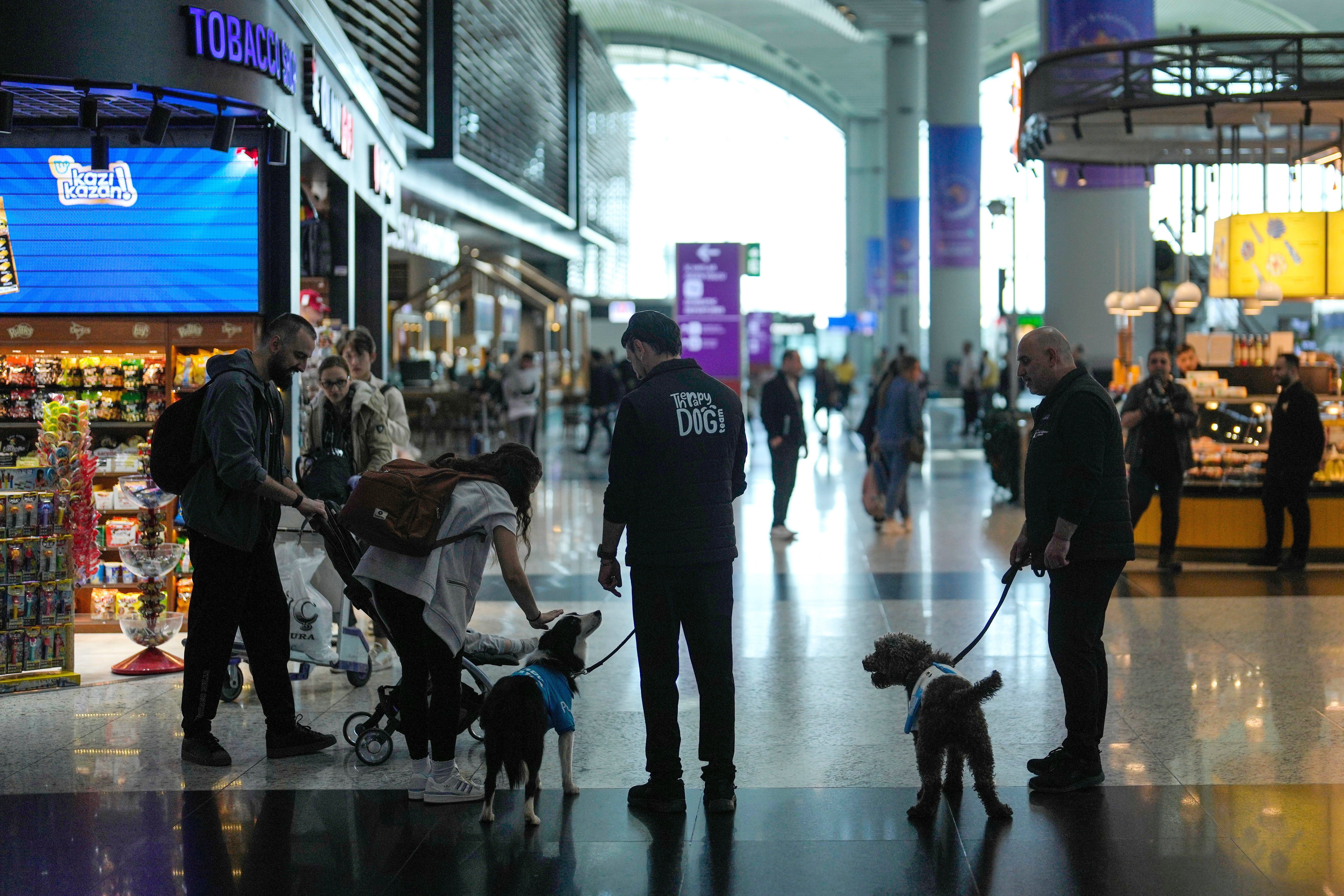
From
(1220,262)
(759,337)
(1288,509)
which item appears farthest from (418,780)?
(759,337)

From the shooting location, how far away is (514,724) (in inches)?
159

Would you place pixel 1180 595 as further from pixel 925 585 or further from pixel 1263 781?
pixel 1263 781

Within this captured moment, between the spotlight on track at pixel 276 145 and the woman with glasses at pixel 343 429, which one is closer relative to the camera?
the woman with glasses at pixel 343 429

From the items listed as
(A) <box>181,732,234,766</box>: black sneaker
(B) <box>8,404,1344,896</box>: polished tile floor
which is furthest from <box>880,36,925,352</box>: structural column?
(A) <box>181,732,234,766</box>: black sneaker

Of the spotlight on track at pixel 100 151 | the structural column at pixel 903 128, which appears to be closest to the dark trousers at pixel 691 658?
the spotlight on track at pixel 100 151

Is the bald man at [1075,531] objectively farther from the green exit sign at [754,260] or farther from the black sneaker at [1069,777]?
the green exit sign at [754,260]

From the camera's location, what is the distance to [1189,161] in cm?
1462

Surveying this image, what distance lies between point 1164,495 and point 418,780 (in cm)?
651

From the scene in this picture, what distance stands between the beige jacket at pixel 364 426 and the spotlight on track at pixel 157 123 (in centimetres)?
174

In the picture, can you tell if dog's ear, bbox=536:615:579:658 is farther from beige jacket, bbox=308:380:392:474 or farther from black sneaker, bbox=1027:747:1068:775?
beige jacket, bbox=308:380:392:474

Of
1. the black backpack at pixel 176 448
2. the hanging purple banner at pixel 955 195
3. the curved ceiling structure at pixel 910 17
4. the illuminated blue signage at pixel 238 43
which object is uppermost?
the curved ceiling structure at pixel 910 17

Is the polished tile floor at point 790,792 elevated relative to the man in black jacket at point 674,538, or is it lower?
lower

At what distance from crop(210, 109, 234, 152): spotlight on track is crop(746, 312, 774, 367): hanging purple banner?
88.4 feet

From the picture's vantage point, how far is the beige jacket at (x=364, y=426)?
21.5 ft
